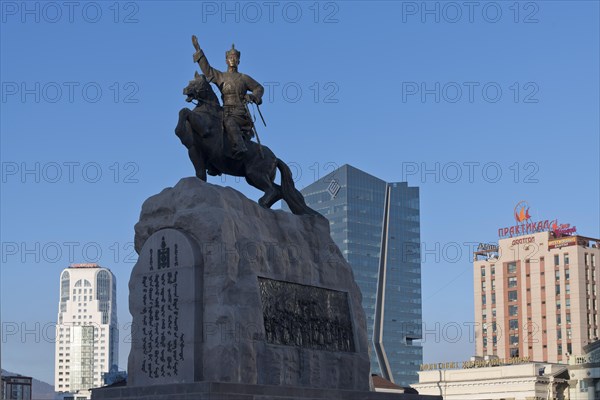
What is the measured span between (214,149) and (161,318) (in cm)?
356

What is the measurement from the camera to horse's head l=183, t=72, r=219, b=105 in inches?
Answer: 814

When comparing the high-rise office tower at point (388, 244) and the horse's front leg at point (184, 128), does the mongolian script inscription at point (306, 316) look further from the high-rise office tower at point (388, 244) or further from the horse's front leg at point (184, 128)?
the high-rise office tower at point (388, 244)

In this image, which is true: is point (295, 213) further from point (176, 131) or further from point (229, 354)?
point (229, 354)

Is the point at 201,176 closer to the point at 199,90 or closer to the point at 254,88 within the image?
the point at 199,90

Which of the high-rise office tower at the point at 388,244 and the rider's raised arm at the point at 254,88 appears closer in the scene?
the rider's raised arm at the point at 254,88

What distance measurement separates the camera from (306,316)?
20578 millimetres

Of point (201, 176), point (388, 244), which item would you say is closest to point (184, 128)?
point (201, 176)

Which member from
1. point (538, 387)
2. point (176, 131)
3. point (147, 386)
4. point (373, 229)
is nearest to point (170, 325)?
point (147, 386)

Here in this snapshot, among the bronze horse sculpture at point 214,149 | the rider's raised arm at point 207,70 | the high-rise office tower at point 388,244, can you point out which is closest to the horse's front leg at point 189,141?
the bronze horse sculpture at point 214,149

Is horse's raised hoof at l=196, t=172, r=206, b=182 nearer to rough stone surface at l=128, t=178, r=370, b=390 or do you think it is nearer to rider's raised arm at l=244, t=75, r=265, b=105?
rough stone surface at l=128, t=178, r=370, b=390

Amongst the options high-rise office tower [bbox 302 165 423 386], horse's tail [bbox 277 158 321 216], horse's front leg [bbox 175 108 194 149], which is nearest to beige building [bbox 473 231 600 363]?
high-rise office tower [bbox 302 165 423 386]

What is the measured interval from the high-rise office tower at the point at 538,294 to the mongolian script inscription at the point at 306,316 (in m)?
78.1

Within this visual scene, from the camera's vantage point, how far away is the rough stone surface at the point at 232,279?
18.6m

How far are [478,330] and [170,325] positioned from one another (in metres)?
90.2
